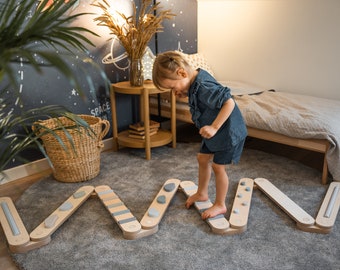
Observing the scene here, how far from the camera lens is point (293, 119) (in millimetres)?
Result: 2102

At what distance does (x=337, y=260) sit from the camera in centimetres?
139

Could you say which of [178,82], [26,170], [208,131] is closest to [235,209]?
[208,131]

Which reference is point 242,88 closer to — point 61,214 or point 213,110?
point 213,110

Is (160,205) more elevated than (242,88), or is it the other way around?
(242,88)

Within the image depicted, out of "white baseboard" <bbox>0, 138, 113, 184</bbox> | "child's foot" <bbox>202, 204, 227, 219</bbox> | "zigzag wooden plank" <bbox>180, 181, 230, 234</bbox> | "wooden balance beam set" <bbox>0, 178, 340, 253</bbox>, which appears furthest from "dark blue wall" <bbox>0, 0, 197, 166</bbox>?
"child's foot" <bbox>202, 204, 227, 219</bbox>

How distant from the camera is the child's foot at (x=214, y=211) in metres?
1.66

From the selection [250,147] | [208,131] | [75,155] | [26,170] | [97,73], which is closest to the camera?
[208,131]

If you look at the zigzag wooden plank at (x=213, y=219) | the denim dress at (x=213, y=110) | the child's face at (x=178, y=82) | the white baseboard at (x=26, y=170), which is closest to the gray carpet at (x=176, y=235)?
the zigzag wooden plank at (x=213, y=219)

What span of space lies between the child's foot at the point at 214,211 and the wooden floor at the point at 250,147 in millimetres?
836

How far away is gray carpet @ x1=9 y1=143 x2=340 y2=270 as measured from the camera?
1398 millimetres

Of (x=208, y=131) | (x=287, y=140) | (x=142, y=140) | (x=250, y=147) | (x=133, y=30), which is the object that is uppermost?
(x=133, y=30)

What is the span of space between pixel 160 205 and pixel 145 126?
0.80m

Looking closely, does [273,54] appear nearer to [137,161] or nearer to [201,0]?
[201,0]

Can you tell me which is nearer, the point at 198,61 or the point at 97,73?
the point at 97,73
